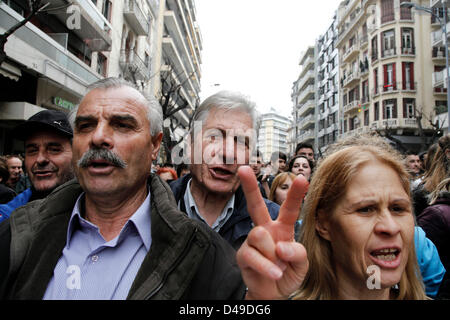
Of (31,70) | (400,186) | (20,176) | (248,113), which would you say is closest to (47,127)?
(248,113)

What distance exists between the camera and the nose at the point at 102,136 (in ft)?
4.85

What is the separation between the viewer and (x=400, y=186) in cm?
141

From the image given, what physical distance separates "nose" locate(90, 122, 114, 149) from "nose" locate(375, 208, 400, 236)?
122 centimetres

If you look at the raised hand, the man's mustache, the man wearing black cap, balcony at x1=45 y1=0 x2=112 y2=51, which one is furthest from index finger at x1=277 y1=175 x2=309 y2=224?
balcony at x1=45 y1=0 x2=112 y2=51

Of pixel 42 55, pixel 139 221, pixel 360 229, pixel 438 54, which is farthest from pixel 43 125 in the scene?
pixel 438 54

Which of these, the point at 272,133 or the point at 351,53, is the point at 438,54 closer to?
the point at 351,53

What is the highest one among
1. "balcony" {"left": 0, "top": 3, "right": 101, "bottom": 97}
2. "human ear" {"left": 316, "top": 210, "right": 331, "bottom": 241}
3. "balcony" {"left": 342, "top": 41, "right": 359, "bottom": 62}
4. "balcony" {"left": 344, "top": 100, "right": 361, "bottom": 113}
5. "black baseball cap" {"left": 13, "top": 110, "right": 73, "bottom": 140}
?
"balcony" {"left": 342, "top": 41, "right": 359, "bottom": 62}

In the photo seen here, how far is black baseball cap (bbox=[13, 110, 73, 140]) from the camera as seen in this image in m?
2.14

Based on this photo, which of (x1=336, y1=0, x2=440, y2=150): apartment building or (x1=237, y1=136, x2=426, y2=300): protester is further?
(x1=336, y1=0, x2=440, y2=150): apartment building

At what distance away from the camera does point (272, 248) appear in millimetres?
941

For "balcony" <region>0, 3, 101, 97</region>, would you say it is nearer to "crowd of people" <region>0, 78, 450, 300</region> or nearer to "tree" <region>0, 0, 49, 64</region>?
"tree" <region>0, 0, 49, 64</region>

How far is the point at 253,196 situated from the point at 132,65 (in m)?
18.0

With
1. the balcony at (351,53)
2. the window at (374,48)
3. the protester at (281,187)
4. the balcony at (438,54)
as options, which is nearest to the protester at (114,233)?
the protester at (281,187)
